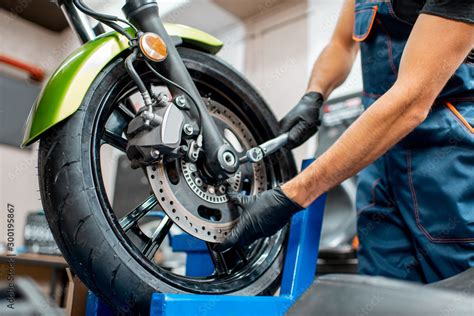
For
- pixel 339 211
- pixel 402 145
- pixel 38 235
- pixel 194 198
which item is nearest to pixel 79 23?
pixel 194 198

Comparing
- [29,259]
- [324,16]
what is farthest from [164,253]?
[324,16]

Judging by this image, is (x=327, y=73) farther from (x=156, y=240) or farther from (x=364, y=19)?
(x=156, y=240)

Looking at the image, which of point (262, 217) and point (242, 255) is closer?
point (262, 217)

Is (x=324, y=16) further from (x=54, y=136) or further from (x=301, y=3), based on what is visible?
(x=54, y=136)

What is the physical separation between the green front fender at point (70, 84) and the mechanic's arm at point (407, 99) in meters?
0.45

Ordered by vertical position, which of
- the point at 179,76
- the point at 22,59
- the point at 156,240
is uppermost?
the point at 22,59

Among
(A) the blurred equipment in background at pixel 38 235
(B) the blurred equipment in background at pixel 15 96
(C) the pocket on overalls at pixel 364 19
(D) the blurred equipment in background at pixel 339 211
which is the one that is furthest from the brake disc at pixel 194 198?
(A) the blurred equipment in background at pixel 38 235

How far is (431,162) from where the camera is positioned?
3.22 feet

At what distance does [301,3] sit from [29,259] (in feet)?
8.74

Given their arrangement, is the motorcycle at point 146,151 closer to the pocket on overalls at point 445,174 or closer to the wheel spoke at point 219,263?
the wheel spoke at point 219,263

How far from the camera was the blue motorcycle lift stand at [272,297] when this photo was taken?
684 millimetres

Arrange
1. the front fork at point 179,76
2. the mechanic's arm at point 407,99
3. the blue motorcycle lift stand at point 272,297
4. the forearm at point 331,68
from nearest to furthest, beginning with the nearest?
1. the blue motorcycle lift stand at point 272,297
2. the mechanic's arm at point 407,99
3. the front fork at point 179,76
4. the forearm at point 331,68

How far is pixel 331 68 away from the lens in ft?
4.18

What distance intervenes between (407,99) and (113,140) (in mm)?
591
